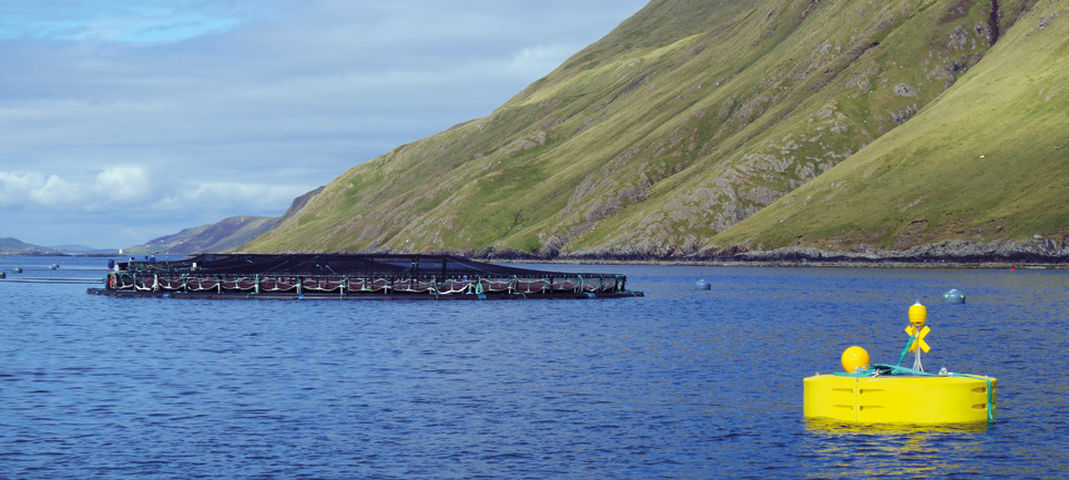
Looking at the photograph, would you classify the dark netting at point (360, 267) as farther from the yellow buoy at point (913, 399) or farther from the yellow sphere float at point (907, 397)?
the yellow buoy at point (913, 399)

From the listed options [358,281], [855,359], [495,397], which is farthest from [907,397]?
[358,281]

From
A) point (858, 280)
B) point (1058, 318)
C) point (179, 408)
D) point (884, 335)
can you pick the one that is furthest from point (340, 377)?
point (858, 280)

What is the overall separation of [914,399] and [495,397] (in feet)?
58.0

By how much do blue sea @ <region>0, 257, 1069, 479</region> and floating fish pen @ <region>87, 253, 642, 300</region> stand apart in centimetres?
2659

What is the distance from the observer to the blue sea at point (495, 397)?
106ft

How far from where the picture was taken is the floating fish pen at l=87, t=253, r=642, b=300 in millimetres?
128000

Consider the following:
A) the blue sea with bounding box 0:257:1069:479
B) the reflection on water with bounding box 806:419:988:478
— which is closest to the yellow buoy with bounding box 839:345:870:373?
the reflection on water with bounding box 806:419:988:478

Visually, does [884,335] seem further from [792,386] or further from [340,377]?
[340,377]

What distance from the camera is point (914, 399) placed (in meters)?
36.6

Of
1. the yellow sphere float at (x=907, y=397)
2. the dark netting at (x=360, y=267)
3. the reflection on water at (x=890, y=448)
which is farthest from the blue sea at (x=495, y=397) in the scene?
the dark netting at (x=360, y=267)

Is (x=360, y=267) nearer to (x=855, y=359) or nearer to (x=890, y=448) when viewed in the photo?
(x=855, y=359)

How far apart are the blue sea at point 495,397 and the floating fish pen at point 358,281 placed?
26595 millimetres

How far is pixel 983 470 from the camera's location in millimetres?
31109

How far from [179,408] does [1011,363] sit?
4253 centimetres
